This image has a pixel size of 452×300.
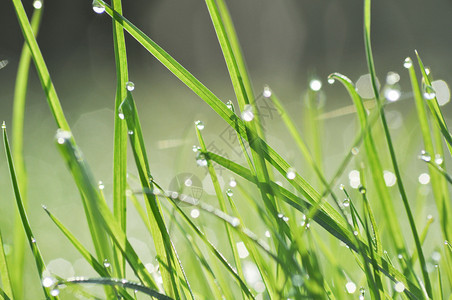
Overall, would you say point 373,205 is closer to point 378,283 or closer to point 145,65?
point 378,283

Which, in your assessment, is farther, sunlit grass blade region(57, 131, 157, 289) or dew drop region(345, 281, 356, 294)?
dew drop region(345, 281, 356, 294)

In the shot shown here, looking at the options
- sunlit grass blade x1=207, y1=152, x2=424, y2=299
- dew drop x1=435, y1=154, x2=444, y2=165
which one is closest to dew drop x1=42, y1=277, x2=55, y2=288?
sunlit grass blade x1=207, y1=152, x2=424, y2=299

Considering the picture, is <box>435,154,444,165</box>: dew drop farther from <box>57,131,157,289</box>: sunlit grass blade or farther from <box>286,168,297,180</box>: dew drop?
<box>57,131,157,289</box>: sunlit grass blade

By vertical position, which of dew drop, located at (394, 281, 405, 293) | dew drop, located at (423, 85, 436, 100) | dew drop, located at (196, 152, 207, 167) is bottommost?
dew drop, located at (394, 281, 405, 293)

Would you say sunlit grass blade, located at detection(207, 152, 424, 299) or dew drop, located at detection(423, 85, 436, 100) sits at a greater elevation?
dew drop, located at detection(423, 85, 436, 100)

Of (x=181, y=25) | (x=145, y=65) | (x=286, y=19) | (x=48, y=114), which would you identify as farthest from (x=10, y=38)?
(x=286, y=19)

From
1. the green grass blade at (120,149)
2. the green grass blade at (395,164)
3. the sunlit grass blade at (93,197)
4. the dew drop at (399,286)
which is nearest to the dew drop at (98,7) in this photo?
the green grass blade at (120,149)

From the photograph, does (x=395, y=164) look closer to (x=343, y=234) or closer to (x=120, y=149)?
(x=343, y=234)

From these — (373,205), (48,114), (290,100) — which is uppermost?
(290,100)
